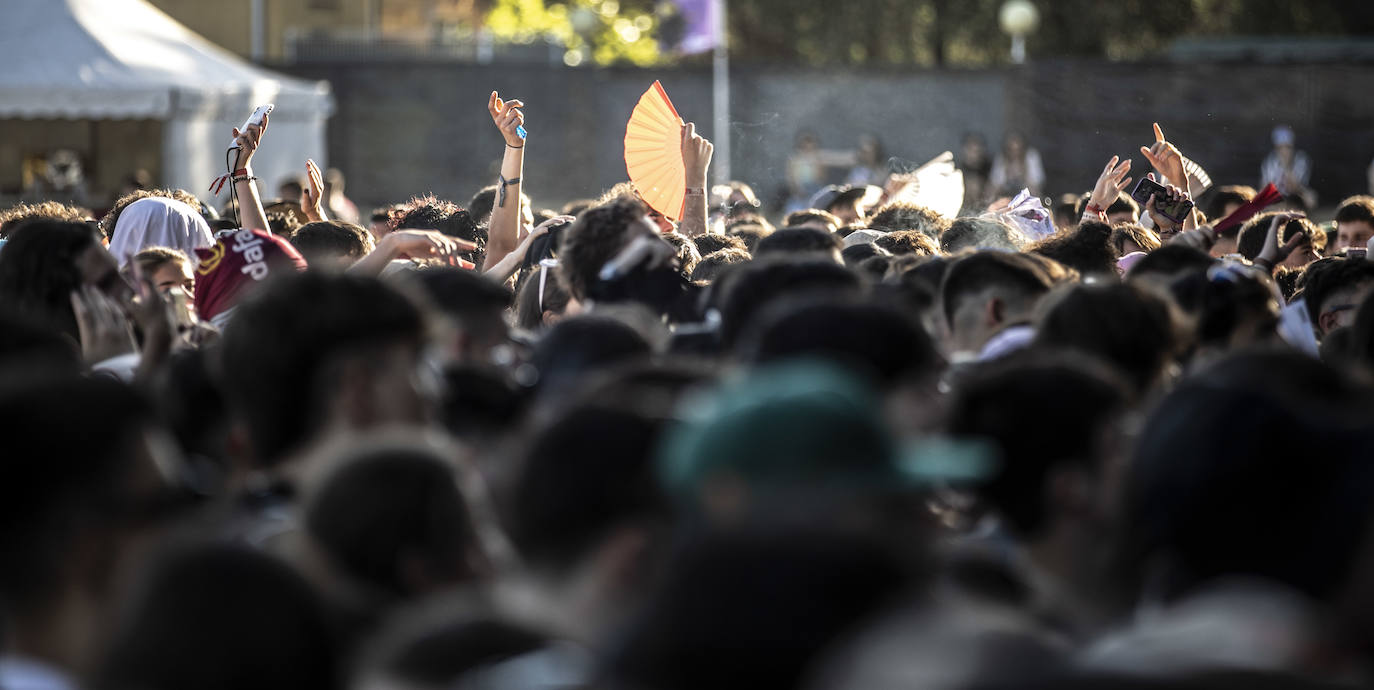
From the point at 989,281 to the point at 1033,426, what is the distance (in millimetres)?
1476

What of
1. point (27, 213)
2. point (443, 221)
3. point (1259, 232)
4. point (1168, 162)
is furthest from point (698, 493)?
point (1168, 162)

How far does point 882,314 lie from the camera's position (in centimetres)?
274

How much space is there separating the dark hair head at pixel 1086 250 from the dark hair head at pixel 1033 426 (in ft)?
8.67

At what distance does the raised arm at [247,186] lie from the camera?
5.90 metres

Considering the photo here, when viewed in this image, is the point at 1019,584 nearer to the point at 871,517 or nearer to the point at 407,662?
the point at 871,517

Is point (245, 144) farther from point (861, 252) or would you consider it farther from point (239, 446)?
point (239, 446)

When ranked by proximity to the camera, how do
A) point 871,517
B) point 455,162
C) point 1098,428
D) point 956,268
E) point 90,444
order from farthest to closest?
point 455,162 < point 956,268 < point 1098,428 < point 90,444 < point 871,517

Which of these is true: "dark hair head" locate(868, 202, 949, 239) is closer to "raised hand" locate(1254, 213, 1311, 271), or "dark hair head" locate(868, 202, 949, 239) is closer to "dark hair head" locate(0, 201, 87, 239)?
"raised hand" locate(1254, 213, 1311, 271)

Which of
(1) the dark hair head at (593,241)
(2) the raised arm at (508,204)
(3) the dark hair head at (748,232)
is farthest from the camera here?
(3) the dark hair head at (748,232)

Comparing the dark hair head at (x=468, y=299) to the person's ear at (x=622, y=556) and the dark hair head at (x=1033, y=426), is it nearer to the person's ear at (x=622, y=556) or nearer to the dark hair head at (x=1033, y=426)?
the dark hair head at (x=1033, y=426)

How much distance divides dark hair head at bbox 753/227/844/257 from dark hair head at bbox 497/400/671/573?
85.1 inches

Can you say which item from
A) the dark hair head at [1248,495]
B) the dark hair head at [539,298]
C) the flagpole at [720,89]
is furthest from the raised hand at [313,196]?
the flagpole at [720,89]

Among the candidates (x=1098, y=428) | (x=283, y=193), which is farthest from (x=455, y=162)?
(x=1098, y=428)

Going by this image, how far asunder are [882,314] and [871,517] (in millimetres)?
1237
